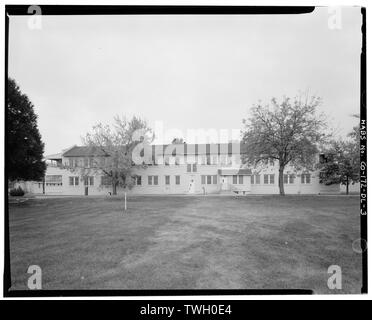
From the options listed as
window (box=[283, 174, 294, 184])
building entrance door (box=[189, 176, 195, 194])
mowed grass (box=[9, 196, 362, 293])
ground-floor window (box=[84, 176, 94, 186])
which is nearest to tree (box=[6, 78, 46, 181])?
mowed grass (box=[9, 196, 362, 293])

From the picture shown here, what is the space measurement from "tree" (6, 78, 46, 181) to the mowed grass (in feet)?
3.73

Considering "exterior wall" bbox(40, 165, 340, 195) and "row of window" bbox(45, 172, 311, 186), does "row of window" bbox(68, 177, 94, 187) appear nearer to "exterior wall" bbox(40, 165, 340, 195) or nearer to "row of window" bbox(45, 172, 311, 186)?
"row of window" bbox(45, 172, 311, 186)

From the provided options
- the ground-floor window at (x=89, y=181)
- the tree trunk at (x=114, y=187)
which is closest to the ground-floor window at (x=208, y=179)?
the tree trunk at (x=114, y=187)

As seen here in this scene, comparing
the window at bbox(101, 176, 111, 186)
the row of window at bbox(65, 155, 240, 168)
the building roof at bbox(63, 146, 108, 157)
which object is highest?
the building roof at bbox(63, 146, 108, 157)

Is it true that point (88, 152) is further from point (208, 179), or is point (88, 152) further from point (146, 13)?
point (208, 179)

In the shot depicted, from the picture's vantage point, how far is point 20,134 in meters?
4.88

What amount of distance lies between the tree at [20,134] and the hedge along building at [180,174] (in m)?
1.27

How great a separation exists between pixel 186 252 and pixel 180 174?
13098mm

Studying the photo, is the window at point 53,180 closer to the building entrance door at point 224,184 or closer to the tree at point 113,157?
the tree at point 113,157

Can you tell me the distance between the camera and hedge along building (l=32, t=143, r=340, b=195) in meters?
9.20

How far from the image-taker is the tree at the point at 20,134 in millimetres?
3299

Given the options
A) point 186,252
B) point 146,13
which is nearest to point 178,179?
point 186,252
